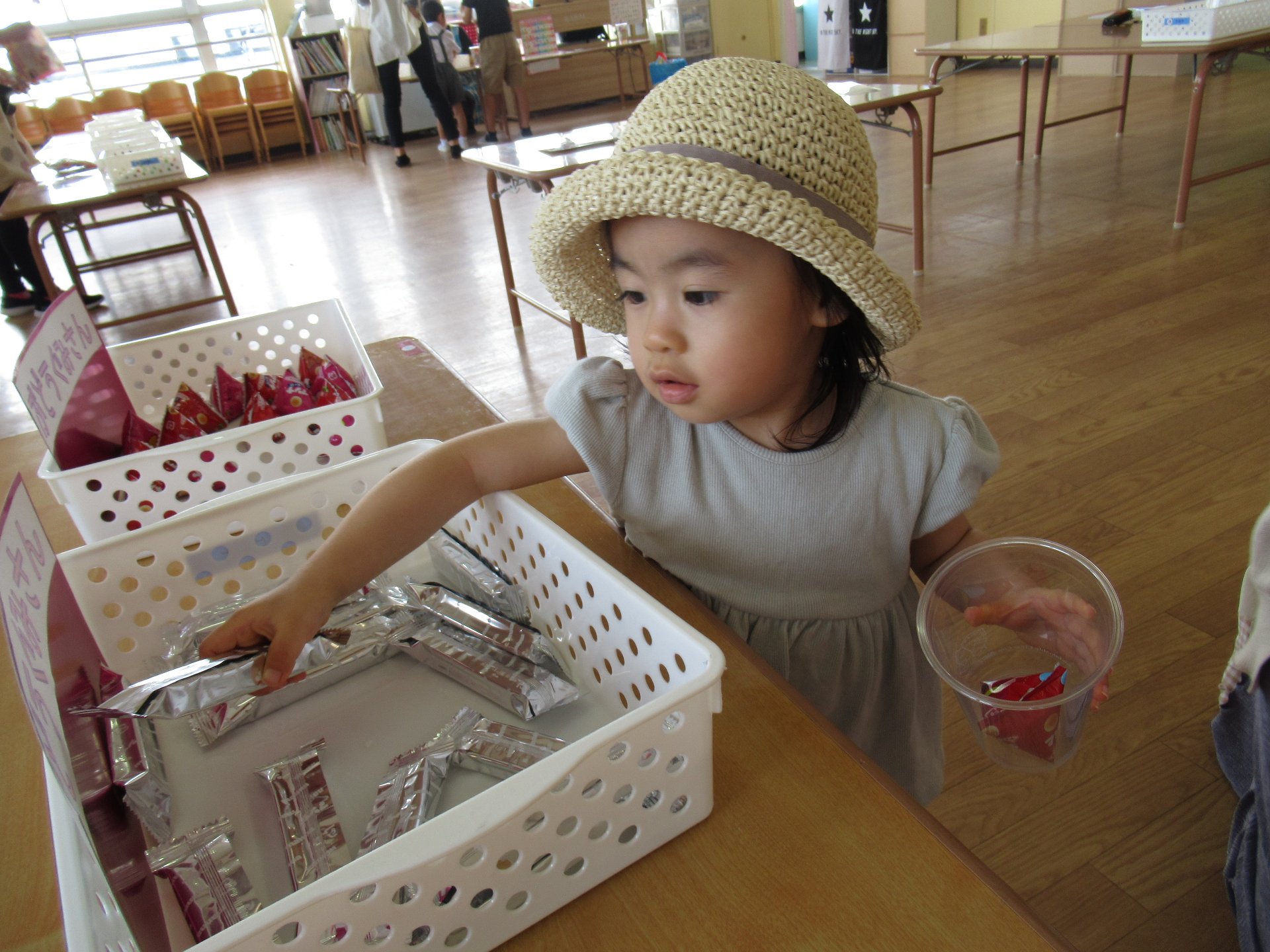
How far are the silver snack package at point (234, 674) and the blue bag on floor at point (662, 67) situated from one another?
26.1 feet

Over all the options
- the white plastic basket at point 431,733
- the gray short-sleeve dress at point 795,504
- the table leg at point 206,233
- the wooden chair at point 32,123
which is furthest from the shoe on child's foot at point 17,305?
the gray short-sleeve dress at point 795,504

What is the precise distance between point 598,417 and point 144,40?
9.02m

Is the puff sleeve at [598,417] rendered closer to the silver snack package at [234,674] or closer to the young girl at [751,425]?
the young girl at [751,425]

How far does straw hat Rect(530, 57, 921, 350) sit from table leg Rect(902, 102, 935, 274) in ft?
8.47

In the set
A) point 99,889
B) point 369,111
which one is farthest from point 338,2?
point 99,889

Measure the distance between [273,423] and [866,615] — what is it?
0.60 metres

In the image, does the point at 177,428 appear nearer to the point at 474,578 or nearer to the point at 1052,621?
the point at 474,578

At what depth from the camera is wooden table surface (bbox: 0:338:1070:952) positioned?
0.45m

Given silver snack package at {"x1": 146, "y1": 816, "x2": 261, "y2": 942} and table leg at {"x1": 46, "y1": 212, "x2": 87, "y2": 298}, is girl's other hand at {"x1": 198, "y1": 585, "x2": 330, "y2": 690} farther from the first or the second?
table leg at {"x1": 46, "y1": 212, "x2": 87, "y2": 298}

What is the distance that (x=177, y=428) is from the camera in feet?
3.30

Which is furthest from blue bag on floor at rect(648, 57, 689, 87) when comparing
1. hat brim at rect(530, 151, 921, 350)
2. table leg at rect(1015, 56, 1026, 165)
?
hat brim at rect(530, 151, 921, 350)

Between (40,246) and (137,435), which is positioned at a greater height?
(137,435)

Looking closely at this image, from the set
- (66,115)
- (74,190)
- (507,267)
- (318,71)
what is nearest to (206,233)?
(74,190)

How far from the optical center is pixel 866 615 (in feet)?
2.81
